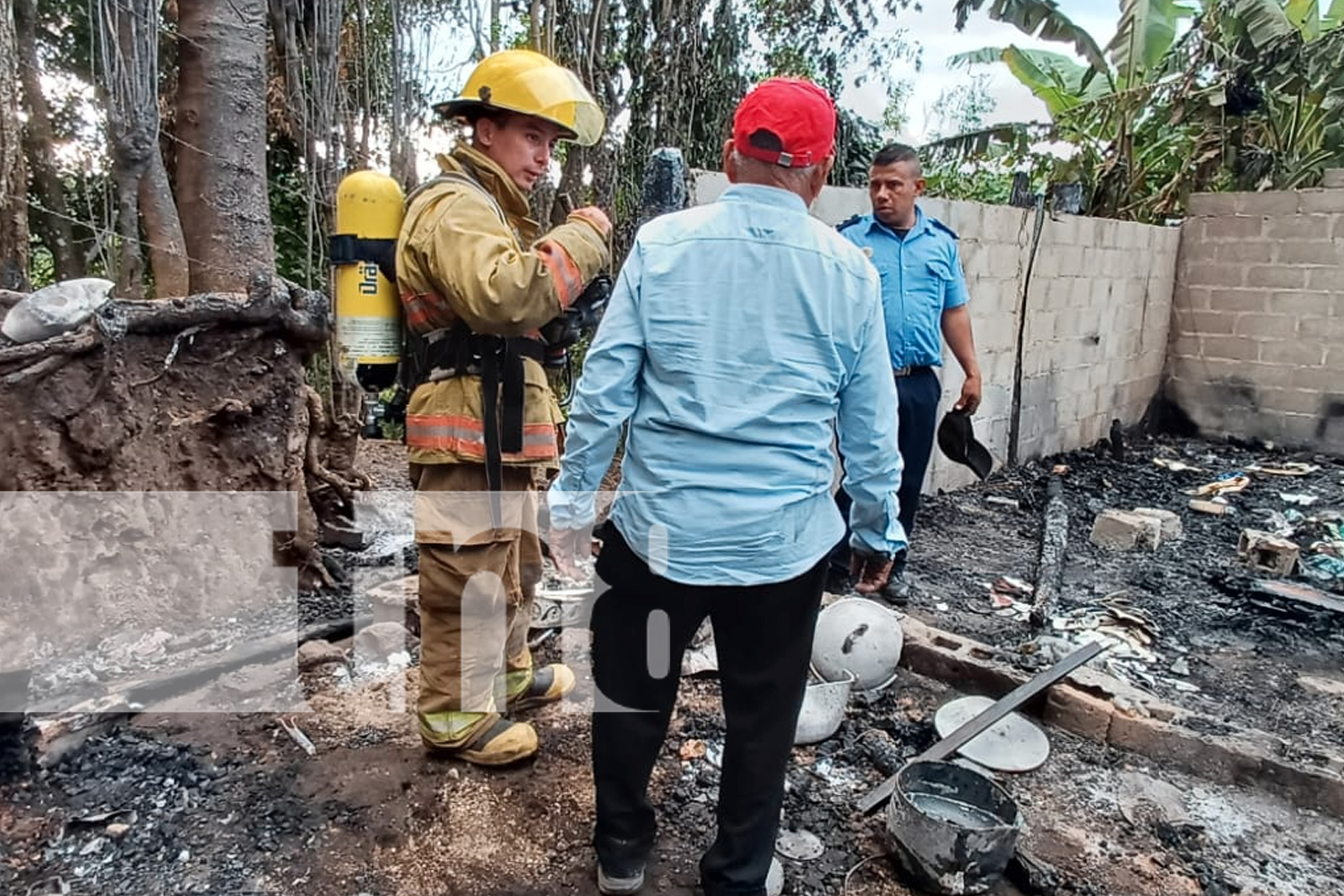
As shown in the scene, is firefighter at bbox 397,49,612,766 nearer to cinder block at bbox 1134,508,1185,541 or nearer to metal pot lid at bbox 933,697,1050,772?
metal pot lid at bbox 933,697,1050,772

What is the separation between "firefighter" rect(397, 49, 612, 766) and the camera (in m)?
2.19

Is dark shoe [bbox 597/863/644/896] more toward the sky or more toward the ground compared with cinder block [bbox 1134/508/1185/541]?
more toward the ground

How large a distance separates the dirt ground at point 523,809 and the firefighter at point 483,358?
278mm

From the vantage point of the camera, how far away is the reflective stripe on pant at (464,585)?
248 cm

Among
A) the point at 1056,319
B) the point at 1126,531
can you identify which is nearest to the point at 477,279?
the point at 1126,531

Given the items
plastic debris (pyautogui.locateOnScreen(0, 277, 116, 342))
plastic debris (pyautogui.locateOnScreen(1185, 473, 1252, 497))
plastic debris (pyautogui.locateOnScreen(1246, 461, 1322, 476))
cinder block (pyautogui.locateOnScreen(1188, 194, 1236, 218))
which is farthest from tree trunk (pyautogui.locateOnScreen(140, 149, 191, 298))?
cinder block (pyautogui.locateOnScreen(1188, 194, 1236, 218))

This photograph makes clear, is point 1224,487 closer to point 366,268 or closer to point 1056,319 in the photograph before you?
point 1056,319

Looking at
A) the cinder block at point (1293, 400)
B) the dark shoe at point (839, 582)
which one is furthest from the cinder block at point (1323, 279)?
the dark shoe at point (839, 582)

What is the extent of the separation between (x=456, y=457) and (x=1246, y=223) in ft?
26.6

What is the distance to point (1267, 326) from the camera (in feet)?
25.9

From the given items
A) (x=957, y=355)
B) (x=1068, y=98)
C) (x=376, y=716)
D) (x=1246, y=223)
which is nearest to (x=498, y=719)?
(x=376, y=716)

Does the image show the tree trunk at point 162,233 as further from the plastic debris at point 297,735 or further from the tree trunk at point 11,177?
the plastic debris at point 297,735

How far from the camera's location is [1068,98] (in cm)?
995

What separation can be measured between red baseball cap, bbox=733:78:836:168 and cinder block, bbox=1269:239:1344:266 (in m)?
7.68
